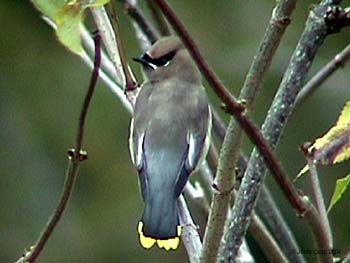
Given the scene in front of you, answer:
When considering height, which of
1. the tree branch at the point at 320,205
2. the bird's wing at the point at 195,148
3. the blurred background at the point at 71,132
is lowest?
the blurred background at the point at 71,132

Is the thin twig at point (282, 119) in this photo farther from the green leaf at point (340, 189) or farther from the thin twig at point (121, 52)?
the thin twig at point (121, 52)

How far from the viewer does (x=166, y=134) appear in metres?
2.73

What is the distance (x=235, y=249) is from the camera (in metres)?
2.02

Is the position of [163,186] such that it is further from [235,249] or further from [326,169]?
[326,169]

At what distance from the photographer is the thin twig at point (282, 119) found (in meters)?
1.93

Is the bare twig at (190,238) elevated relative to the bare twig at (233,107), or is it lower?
lower

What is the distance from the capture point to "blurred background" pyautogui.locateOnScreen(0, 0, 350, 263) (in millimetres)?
5648

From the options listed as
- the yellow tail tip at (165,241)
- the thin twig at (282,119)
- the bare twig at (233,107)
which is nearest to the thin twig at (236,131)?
the thin twig at (282,119)

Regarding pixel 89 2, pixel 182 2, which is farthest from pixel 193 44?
pixel 182 2

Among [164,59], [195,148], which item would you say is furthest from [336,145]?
[164,59]

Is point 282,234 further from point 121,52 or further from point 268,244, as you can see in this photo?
point 121,52

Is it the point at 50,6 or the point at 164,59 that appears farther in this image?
the point at 164,59

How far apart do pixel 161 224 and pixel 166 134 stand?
0.33m

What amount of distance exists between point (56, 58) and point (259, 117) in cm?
136
